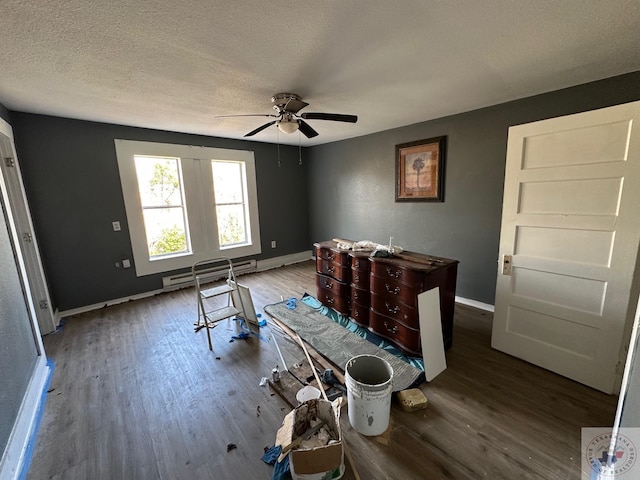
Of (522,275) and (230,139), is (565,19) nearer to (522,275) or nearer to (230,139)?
(522,275)

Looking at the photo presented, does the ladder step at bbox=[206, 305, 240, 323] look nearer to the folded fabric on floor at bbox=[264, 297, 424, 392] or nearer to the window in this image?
the folded fabric on floor at bbox=[264, 297, 424, 392]

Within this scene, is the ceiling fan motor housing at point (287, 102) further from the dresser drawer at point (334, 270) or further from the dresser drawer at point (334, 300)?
the dresser drawer at point (334, 300)

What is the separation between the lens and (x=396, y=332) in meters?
2.55

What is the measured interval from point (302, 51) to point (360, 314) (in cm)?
248

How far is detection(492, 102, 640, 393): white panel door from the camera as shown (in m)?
1.75

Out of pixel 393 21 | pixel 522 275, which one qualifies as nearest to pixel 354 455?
pixel 522 275

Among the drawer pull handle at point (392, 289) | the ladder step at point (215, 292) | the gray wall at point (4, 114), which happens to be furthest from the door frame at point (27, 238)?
the drawer pull handle at point (392, 289)

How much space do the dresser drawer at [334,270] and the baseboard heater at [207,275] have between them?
84.1 inches

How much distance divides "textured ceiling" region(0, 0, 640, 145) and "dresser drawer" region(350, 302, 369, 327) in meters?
2.20

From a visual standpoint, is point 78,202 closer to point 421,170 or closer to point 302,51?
point 302,51

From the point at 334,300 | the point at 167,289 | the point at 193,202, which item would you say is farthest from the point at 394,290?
the point at 167,289

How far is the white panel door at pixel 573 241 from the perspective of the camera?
175 centimetres

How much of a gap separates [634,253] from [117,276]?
541 centimetres

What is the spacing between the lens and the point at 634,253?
1725mm
